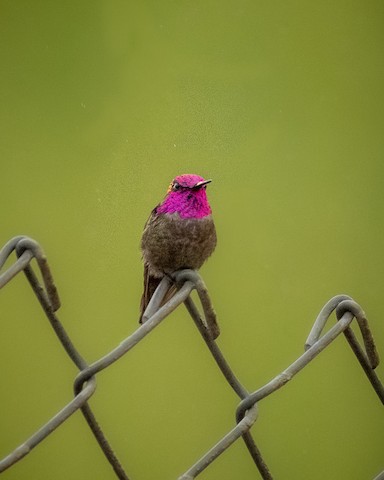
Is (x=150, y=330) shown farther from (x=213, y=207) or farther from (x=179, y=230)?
(x=213, y=207)

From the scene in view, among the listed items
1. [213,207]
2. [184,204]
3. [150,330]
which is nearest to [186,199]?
[184,204]

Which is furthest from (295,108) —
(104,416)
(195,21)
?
(104,416)

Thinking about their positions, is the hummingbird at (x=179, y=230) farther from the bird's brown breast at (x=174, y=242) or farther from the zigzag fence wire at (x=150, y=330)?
the zigzag fence wire at (x=150, y=330)

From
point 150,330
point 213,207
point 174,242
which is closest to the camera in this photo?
point 150,330

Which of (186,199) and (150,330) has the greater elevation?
(186,199)

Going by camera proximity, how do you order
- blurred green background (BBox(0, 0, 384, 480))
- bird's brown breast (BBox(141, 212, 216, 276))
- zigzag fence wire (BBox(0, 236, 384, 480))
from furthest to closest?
1. blurred green background (BBox(0, 0, 384, 480))
2. bird's brown breast (BBox(141, 212, 216, 276))
3. zigzag fence wire (BBox(0, 236, 384, 480))

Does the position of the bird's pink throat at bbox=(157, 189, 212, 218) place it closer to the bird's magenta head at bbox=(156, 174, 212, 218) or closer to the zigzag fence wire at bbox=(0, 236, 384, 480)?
the bird's magenta head at bbox=(156, 174, 212, 218)

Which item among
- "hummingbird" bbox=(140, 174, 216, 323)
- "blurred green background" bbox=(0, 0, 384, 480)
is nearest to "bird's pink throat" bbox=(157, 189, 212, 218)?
"hummingbird" bbox=(140, 174, 216, 323)
